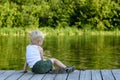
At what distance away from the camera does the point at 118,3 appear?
50.3 metres

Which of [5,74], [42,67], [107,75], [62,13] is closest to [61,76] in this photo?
[42,67]

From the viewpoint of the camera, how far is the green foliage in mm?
46469

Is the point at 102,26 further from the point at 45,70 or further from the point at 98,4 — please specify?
the point at 45,70

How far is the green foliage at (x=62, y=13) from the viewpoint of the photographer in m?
46.5

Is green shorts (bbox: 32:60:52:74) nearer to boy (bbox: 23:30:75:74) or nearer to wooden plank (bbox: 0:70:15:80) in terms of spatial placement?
boy (bbox: 23:30:75:74)

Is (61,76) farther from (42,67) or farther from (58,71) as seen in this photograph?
(42,67)

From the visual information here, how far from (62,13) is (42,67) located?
41.1 m

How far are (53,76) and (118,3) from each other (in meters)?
44.2

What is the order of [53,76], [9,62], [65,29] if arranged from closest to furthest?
[53,76] < [9,62] < [65,29]

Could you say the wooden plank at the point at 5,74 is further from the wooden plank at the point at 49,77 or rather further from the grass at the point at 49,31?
the grass at the point at 49,31

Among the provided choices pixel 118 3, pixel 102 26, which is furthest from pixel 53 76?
pixel 118 3

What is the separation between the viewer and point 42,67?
Result: 7.23 m

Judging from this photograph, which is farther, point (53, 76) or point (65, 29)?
point (65, 29)

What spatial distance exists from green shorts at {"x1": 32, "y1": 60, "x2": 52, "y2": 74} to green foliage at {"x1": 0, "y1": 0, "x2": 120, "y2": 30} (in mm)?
37819
